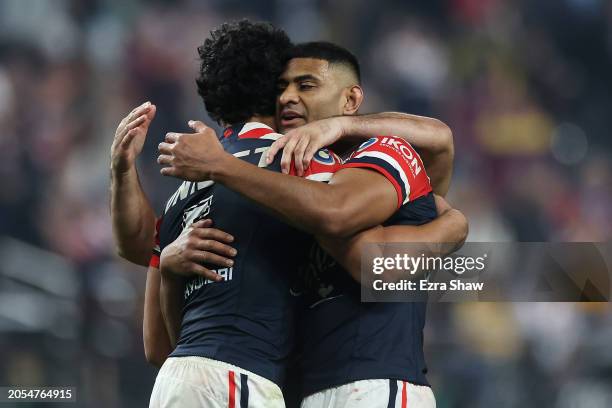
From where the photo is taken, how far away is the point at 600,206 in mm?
8141

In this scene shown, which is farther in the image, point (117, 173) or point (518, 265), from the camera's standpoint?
point (518, 265)

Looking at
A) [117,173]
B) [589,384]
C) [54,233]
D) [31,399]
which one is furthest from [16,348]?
[589,384]

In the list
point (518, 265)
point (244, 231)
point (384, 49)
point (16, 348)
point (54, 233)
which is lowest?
point (244, 231)

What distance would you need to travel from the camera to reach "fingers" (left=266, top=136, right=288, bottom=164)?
2.83 metres

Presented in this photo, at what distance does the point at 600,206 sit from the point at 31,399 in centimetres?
518

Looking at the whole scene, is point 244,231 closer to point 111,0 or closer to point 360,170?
point 360,170

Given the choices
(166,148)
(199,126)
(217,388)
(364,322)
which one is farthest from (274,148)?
(217,388)

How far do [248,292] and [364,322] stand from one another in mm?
374

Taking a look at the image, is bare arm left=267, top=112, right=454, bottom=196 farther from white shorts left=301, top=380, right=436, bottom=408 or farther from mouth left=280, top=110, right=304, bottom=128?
white shorts left=301, top=380, right=436, bottom=408

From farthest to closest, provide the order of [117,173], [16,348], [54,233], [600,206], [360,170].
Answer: [600,206]
[54,233]
[16,348]
[117,173]
[360,170]

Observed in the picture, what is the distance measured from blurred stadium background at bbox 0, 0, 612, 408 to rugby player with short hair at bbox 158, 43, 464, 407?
11.9 feet

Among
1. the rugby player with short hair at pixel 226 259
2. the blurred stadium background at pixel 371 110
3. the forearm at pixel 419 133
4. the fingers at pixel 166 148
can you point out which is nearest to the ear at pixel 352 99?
the forearm at pixel 419 133

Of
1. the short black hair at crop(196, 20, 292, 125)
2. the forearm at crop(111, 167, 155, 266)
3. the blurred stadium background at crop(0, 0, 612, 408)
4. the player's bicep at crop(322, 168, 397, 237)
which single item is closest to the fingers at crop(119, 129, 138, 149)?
the forearm at crop(111, 167, 155, 266)

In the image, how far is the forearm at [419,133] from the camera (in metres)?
3.22
